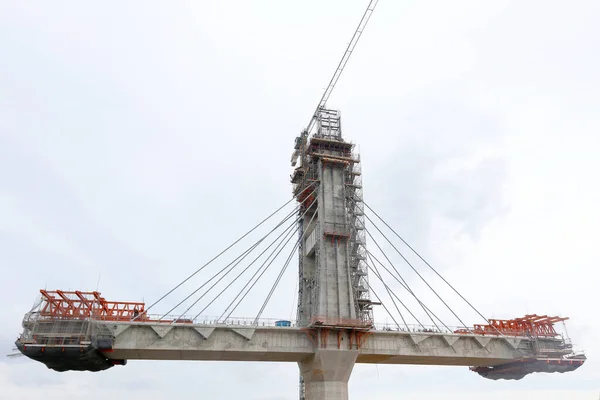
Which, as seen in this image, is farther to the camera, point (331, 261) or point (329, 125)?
point (329, 125)

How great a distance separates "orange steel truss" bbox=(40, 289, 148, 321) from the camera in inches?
1528

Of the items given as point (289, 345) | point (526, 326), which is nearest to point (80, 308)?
point (289, 345)

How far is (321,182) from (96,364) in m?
26.9

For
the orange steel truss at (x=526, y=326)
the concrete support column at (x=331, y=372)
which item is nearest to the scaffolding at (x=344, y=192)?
the concrete support column at (x=331, y=372)

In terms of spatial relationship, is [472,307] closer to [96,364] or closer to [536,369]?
[536,369]

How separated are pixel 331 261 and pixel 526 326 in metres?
22.9

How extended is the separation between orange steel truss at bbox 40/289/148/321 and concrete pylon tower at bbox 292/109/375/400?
53.3 feet

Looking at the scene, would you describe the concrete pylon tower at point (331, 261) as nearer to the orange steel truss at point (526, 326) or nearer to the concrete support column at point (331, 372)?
the concrete support column at point (331, 372)

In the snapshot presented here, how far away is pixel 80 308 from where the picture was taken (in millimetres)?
39531

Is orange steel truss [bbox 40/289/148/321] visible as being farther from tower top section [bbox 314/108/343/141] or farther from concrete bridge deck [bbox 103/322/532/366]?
tower top section [bbox 314/108/343/141]

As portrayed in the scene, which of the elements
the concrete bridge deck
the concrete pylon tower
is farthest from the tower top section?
the concrete bridge deck

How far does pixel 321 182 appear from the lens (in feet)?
163

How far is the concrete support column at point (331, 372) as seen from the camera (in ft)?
140

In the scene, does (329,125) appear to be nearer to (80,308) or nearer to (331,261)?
(331,261)
